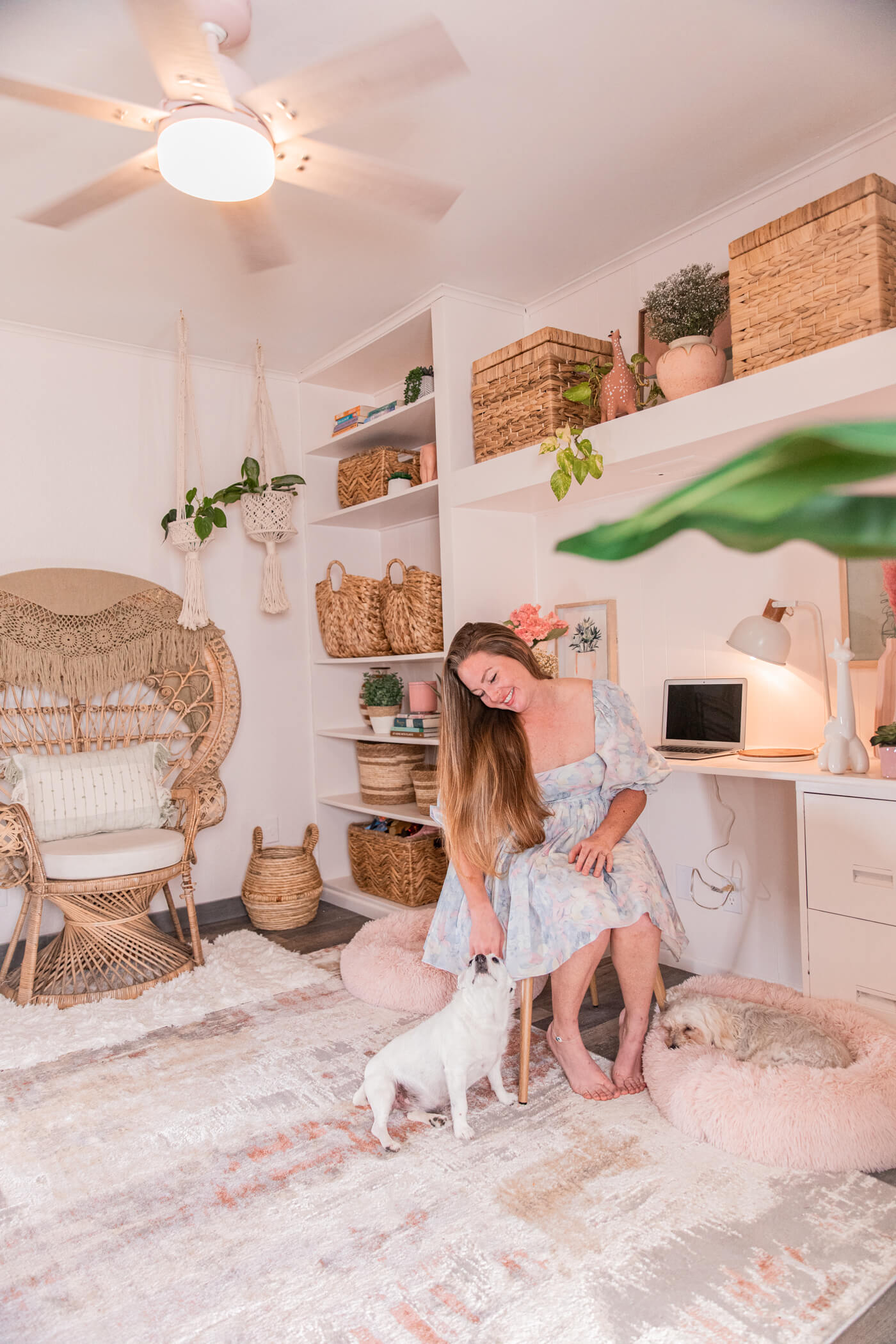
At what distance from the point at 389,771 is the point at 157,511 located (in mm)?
1514

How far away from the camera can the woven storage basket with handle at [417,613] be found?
346 centimetres

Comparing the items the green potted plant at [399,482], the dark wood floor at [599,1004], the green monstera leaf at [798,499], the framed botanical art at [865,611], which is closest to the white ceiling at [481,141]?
the green potted plant at [399,482]

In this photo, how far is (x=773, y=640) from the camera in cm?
248

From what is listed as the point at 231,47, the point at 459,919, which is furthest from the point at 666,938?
the point at 231,47

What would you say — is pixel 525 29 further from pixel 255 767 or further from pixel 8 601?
pixel 255 767

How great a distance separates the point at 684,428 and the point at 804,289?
45cm

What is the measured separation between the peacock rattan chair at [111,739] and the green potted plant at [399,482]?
97cm

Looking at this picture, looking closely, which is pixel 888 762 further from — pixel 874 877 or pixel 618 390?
pixel 618 390

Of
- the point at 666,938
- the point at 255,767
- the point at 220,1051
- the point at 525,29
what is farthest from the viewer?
the point at 255,767

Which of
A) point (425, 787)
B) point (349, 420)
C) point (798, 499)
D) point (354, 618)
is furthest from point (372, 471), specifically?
point (798, 499)

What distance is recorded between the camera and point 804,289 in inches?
87.4

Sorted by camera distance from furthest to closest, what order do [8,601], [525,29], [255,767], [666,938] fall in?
[255,767] → [8,601] → [666,938] → [525,29]

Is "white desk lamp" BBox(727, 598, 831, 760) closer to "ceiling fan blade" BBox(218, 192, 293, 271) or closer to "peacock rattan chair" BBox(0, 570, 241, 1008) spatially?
"ceiling fan blade" BBox(218, 192, 293, 271)

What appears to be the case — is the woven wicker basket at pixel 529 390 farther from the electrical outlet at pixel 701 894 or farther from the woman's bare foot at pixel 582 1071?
the woman's bare foot at pixel 582 1071
